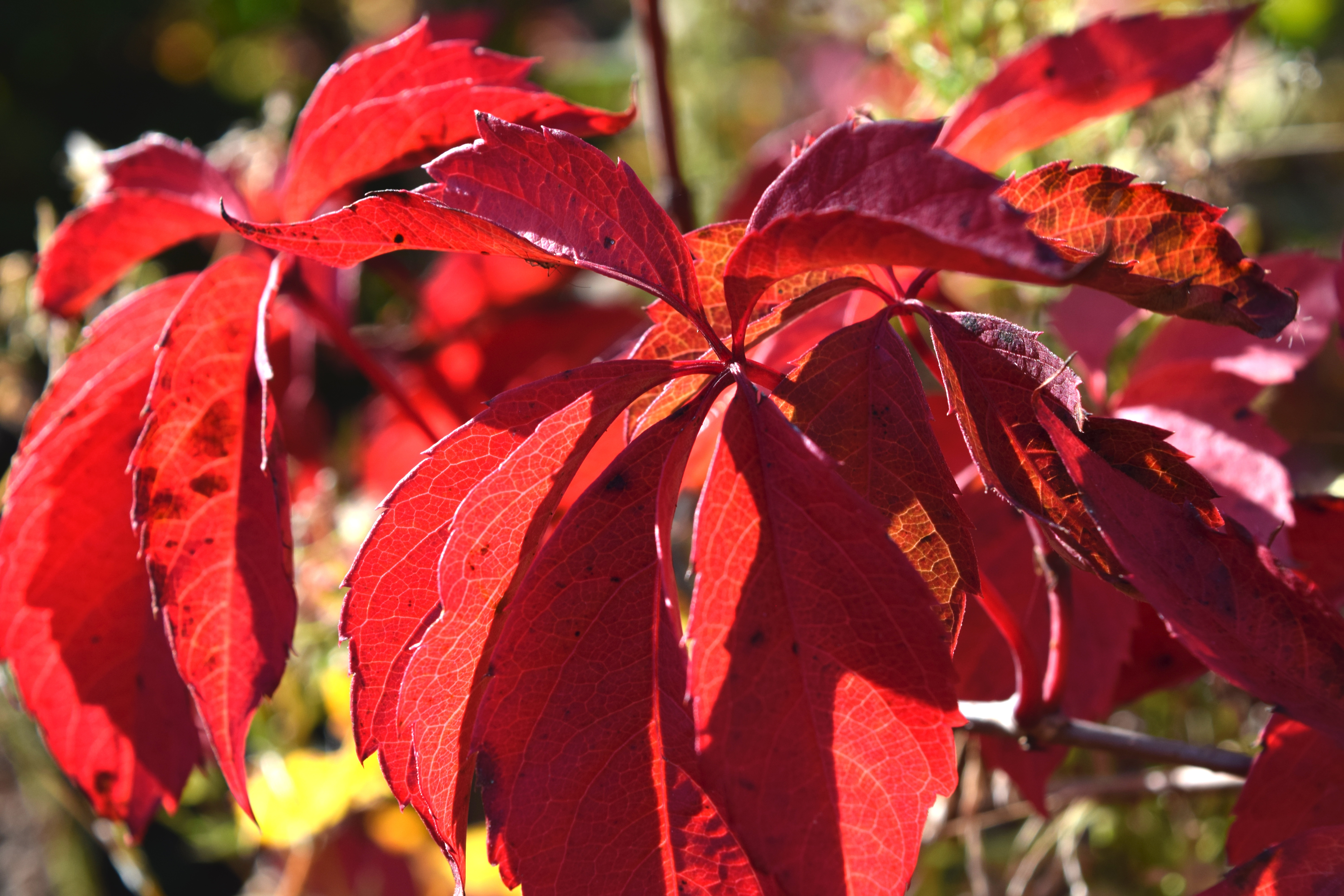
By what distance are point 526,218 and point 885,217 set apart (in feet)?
0.49

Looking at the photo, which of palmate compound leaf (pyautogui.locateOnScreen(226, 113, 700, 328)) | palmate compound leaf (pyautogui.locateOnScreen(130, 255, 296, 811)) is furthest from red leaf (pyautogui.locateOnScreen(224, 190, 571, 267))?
palmate compound leaf (pyautogui.locateOnScreen(130, 255, 296, 811))

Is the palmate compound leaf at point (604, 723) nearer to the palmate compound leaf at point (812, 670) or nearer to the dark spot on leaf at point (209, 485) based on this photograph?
the palmate compound leaf at point (812, 670)

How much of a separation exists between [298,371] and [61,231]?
0.47 meters

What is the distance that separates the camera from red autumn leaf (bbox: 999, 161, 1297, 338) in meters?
0.35

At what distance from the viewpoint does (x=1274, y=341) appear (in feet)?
1.81

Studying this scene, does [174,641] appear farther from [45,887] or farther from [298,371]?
[45,887]

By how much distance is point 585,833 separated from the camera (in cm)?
39

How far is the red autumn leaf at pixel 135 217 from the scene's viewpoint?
1.88 ft

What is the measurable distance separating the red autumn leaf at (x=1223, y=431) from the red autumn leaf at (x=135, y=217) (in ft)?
1.80

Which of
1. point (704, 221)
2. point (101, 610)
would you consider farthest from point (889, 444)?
point (704, 221)

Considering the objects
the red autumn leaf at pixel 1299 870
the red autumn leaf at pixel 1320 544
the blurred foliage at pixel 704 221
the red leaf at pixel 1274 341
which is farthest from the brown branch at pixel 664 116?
the red autumn leaf at pixel 1299 870

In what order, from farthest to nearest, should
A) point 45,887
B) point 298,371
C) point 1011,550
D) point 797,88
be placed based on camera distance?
point 797,88, point 45,887, point 298,371, point 1011,550

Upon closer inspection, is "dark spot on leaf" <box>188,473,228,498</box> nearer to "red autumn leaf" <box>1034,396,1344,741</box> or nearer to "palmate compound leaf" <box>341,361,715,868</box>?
"palmate compound leaf" <box>341,361,715,868</box>

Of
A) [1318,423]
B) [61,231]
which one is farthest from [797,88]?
[61,231]
